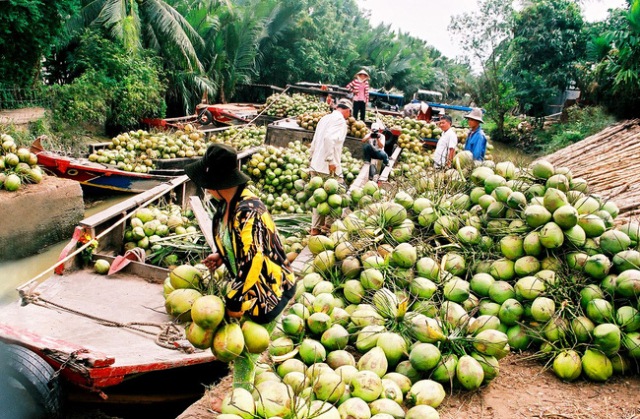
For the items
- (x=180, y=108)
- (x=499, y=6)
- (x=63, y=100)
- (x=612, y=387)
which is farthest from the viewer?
(x=499, y=6)

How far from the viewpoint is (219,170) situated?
2.36 m

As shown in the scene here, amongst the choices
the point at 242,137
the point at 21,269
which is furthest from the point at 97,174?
the point at 242,137

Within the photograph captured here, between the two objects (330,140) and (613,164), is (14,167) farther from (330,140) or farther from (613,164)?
(613,164)

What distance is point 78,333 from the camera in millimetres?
3701

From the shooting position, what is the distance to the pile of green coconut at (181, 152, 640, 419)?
2361mm

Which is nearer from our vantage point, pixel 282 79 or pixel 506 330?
pixel 506 330

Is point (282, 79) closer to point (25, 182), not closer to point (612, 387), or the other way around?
point (25, 182)

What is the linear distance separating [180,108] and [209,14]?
3.82m

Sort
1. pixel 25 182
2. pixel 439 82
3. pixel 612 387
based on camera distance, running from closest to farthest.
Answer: pixel 612 387
pixel 25 182
pixel 439 82

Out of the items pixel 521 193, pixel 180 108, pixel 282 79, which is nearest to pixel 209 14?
pixel 180 108

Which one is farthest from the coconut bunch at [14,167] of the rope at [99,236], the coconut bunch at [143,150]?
the rope at [99,236]

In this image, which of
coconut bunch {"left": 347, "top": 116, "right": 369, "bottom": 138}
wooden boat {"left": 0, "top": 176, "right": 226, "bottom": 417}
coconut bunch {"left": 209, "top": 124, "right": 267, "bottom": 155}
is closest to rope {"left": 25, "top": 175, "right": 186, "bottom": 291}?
wooden boat {"left": 0, "top": 176, "right": 226, "bottom": 417}

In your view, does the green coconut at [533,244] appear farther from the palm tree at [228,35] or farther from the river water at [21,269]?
the palm tree at [228,35]

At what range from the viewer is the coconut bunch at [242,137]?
10789mm
